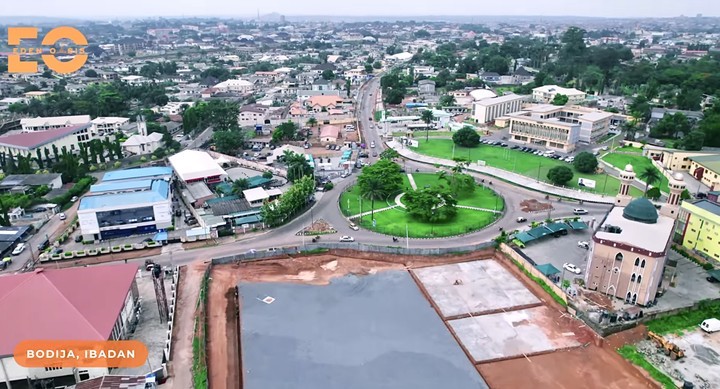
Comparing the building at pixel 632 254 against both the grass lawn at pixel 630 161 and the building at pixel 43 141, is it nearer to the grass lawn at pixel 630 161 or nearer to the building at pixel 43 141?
the grass lawn at pixel 630 161

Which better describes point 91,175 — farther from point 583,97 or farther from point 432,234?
point 583,97

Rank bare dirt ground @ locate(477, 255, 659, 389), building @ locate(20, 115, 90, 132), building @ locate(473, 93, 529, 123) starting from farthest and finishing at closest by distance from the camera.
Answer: building @ locate(473, 93, 529, 123) → building @ locate(20, 115, 90, 132) → bare dirt ground @ locate(477, 255, 659, 389)

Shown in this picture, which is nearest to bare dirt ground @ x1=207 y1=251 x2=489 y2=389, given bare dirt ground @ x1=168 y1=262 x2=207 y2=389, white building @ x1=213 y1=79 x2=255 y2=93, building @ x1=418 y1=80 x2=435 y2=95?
bare dirt ground @ x1=168 y1=262 x2=207 y2=389

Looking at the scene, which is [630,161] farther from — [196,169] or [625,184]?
[196,169]

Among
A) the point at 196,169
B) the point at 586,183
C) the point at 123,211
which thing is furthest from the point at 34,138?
the point at 586,183

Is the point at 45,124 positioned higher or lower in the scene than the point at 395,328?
higher

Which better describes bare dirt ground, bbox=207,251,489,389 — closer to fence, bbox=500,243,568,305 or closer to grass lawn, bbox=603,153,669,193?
fence, bbox=500,243,568,305
